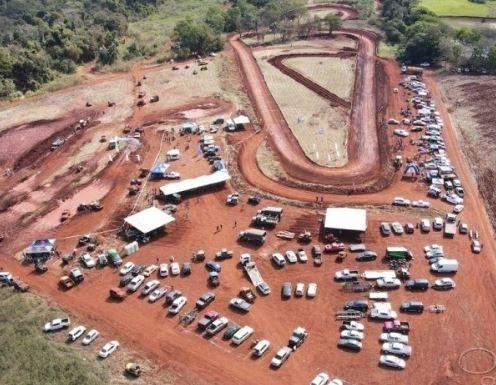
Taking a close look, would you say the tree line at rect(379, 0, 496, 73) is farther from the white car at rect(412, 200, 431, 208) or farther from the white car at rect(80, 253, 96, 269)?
the white car at rect(80, 253, 96, 269)

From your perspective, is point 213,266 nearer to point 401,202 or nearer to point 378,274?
point 378,274

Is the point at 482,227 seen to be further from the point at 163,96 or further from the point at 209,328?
the point at 163,96

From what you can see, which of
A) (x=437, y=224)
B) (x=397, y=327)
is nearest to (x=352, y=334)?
(x=397, y=327)

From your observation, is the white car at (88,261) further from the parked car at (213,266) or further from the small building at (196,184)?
the small building at (196,184)

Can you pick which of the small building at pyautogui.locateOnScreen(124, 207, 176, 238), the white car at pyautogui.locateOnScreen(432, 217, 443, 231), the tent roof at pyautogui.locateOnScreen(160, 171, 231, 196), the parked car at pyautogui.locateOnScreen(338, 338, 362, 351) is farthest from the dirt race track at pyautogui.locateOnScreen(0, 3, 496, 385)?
the tent roof at pyautogui.locateOnScreen(160, 171, 231, 196)

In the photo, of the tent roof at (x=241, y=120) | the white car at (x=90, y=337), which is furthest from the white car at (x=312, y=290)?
the tent roof at (x=241, y=120)
